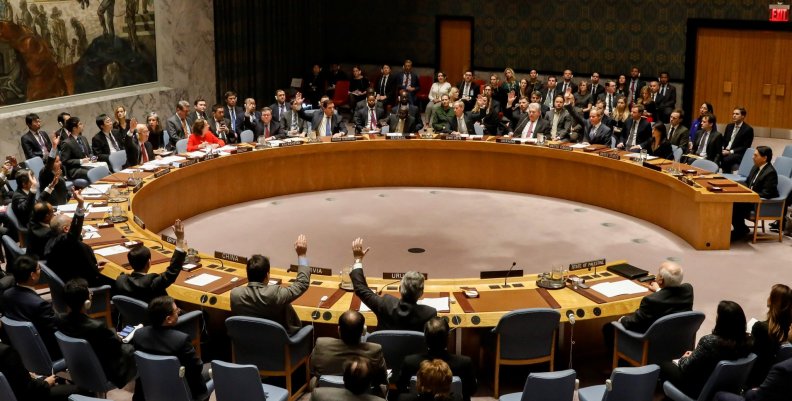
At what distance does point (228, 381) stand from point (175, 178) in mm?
6219

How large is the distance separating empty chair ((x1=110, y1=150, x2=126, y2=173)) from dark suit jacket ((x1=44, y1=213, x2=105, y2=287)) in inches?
168

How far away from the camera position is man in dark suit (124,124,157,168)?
1165 centimetres

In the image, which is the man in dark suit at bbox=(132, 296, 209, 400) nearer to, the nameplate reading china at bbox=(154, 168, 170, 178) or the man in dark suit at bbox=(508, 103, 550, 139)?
the nameplate reading china at bbox=(154, 168, 170, 178)

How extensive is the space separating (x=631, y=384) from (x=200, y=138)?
8.46 m

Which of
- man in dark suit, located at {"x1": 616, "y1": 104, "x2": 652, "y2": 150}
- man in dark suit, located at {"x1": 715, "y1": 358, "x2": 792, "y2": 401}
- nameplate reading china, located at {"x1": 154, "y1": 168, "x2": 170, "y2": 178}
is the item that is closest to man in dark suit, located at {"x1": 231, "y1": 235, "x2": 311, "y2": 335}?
man in dark suit, located at {"x1": 715, "y1": 358, "x2": 792, "y2": 401}

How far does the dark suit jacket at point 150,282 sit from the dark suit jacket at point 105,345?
0.60 metres

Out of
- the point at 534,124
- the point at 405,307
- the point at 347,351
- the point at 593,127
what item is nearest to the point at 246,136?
the point at 534,124

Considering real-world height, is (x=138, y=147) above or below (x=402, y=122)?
below

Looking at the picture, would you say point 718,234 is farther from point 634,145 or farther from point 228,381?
point 228,381

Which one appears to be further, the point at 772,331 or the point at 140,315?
the point at 140,315

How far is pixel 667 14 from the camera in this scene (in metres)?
17.5

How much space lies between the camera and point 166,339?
559cm

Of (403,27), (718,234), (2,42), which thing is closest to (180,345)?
(718,234)

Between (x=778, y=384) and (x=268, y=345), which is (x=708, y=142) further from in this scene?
(x=268, y=345)
